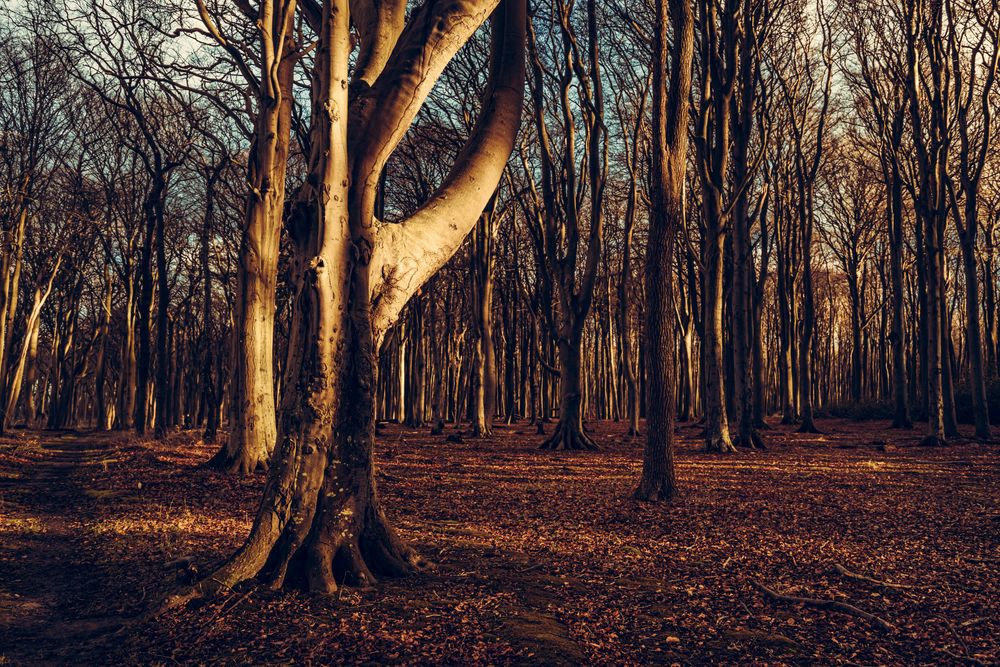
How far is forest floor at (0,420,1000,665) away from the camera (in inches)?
144

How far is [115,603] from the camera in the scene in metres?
4.48

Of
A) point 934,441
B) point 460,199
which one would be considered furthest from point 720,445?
point 460,199

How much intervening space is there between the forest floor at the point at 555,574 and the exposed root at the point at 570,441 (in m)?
4.74

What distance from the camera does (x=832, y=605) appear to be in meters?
4.29

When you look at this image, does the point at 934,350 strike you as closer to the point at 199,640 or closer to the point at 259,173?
the point at 259,173

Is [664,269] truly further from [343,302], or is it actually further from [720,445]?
[720,445]

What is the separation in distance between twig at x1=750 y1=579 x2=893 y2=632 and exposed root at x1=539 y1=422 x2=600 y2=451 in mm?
10868

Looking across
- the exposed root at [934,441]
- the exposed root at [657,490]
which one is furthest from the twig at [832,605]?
the exposed root at [934,441]

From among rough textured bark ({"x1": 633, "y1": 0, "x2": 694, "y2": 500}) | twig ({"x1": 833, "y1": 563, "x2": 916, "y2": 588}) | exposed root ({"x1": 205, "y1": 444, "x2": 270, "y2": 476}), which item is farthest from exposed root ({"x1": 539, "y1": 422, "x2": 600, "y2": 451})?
twig ({"x1": 833, "y1": 563, "x2": 916, "y2": 588})

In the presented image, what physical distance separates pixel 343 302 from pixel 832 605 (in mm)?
3818

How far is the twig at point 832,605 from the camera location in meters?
3.99

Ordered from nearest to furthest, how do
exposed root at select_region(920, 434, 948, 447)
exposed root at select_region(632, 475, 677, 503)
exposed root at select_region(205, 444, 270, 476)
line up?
exposed root at select_region(632, 475, 677, 503) < exposed root at select_region(205, 444, 270, 476) < exposed root at select_region(920, 434, 948, 447)

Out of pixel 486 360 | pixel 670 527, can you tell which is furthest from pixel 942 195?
pixel 670 527

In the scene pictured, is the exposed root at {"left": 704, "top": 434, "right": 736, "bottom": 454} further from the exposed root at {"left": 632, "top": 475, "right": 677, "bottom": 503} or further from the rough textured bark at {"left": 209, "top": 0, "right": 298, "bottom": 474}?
the rough textured bark at {"left": 209, "top": 0, "right": 298, "bottom": 474}
